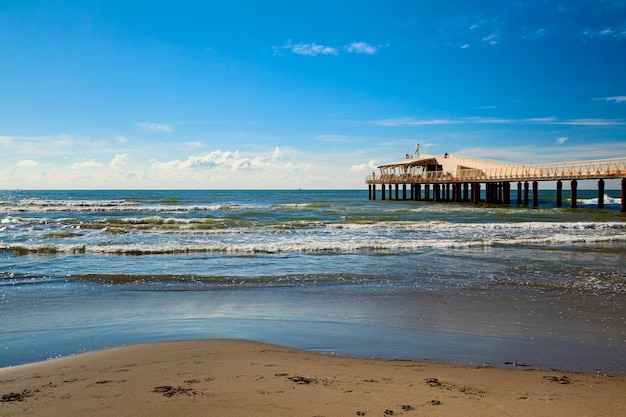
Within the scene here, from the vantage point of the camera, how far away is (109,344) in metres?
6.27

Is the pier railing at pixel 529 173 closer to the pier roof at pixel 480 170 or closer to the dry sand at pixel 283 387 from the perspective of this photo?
the pier roof at pixel 480 170

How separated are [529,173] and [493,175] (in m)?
5.73

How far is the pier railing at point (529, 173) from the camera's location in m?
40.5

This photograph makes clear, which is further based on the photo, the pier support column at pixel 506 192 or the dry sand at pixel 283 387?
the pier support column at pixel 506 192

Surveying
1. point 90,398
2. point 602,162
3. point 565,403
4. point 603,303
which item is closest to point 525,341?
point 565,403

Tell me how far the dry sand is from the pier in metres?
40.8

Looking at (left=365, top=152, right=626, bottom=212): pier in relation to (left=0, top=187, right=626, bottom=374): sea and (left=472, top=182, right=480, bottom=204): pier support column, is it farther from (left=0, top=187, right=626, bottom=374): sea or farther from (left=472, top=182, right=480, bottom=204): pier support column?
(left=0, top=187, right=626, bottom=374): sea

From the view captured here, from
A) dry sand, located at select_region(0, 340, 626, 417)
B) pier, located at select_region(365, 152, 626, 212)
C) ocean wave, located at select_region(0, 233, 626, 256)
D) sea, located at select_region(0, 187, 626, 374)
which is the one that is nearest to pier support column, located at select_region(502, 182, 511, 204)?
pier, located at select_region(365, 152, 626, 212)

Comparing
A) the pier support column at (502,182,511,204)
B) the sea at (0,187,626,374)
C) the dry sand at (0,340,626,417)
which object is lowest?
the sea at (0,187,626,374)

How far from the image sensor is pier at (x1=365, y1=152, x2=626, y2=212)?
41938 mm

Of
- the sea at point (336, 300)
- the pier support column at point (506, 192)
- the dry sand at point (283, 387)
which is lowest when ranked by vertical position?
the sea at point (336, 300)

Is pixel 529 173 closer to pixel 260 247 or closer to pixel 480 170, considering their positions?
pixel 480 170

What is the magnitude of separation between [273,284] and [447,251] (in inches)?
317

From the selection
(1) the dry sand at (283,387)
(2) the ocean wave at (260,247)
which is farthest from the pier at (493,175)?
(1) the dry sand at (283,387)
